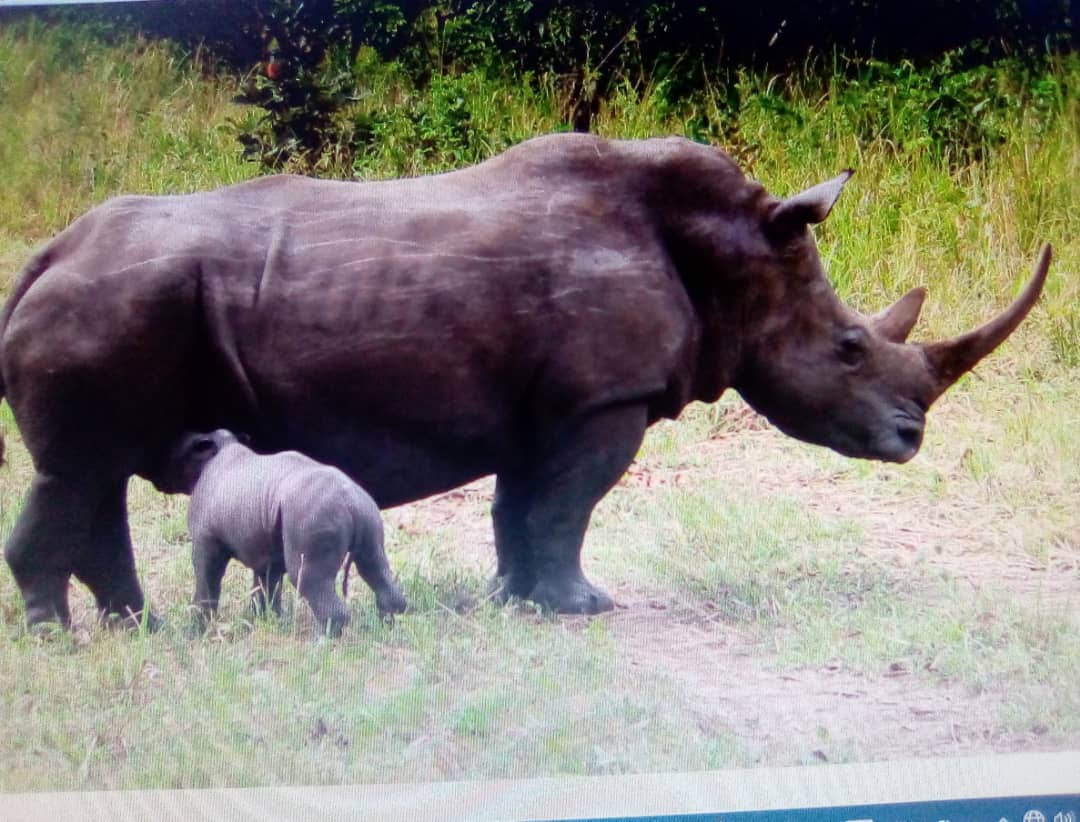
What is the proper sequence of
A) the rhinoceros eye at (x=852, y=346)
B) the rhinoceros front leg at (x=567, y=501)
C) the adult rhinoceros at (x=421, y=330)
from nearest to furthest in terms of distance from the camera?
1. the adult rhinoceros at (x=421, y=330)
2. the rhinoceros front leg at (x=567, y=501)
3. the rhinoceros eye at (x=852, y=346)

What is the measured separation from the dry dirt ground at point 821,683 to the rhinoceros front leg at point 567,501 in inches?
1.9

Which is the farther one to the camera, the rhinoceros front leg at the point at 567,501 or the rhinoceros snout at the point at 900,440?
the rhinoceros snout at the point at 900,440

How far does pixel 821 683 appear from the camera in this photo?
2.19 metres

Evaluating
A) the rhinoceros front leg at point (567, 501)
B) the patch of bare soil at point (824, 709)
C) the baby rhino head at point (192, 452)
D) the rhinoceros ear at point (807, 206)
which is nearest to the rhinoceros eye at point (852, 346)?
the rhinoceros ear at point (807, 206)

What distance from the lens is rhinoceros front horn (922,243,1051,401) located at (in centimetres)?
240

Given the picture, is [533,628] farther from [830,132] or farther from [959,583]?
[830,132]

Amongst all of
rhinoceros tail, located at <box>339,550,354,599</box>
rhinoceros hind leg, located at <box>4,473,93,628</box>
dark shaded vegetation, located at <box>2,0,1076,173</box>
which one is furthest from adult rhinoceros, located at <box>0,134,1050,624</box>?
dark shaded vegetation, located at <box>2,0,1076,173</box>

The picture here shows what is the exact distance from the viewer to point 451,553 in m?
2.34

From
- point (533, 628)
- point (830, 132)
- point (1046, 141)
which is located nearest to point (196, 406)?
point (533, 628)

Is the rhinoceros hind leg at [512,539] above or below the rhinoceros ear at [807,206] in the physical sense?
below

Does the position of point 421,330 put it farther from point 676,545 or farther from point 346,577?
point 676,545

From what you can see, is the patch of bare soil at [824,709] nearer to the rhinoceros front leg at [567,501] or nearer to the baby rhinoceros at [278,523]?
the rhinoceros front leg at [567,501]

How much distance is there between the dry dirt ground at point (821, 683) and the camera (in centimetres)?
216

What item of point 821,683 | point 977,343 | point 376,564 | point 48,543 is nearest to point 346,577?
point 376,564
